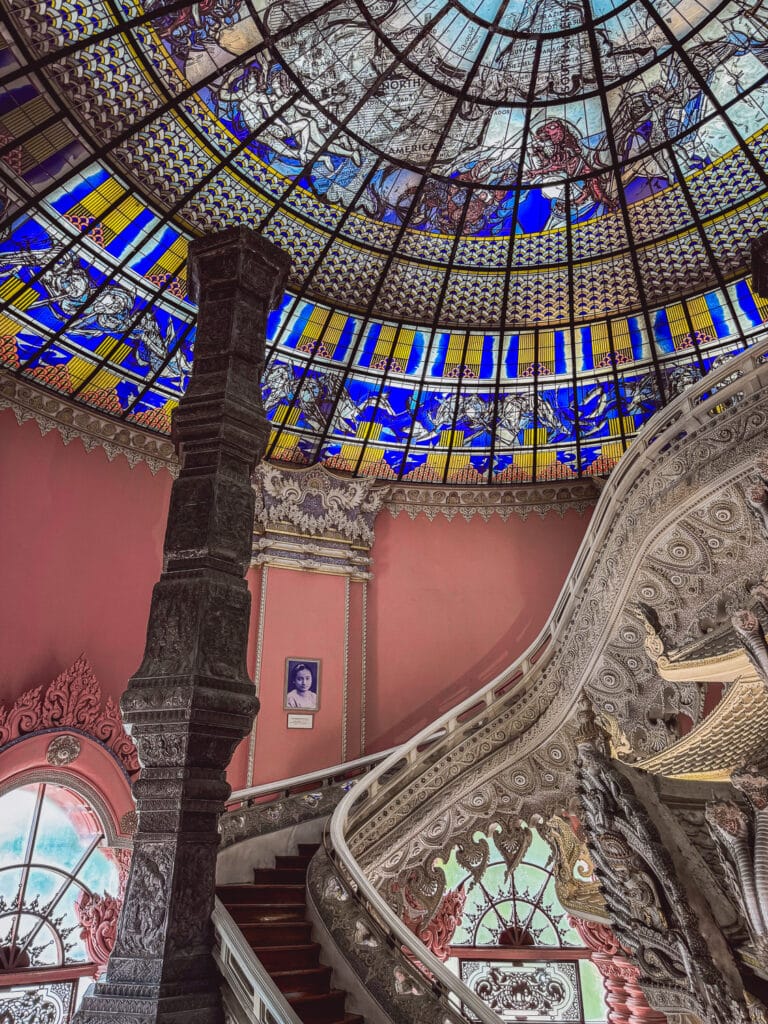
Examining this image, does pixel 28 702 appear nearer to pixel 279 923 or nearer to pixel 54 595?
pixel 54 595

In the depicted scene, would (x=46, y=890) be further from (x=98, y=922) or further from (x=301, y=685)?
(x=301, y=685)

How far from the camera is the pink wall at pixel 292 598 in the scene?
34.5 feet

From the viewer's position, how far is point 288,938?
6.81m

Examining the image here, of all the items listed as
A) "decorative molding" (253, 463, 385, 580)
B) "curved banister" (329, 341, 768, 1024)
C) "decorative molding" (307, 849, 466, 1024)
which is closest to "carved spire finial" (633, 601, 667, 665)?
"curved banister" (329, 341, 768, 1024)

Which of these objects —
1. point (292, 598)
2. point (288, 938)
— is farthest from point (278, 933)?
point (292, 598)

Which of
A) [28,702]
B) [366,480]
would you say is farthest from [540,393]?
[28,702]

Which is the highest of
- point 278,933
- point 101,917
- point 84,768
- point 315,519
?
point 315,519

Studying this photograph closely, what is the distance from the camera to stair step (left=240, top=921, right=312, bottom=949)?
663 cm

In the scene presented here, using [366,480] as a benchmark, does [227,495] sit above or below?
below

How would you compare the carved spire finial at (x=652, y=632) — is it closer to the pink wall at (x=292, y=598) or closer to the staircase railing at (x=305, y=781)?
the staircase railing at (x=305, y=781)

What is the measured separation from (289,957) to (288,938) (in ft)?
1.18

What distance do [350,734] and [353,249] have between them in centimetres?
893

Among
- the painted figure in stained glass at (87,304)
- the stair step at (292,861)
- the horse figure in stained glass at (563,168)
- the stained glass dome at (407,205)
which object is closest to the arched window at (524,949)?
the stair step at (292,861)

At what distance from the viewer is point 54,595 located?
10594 mm
